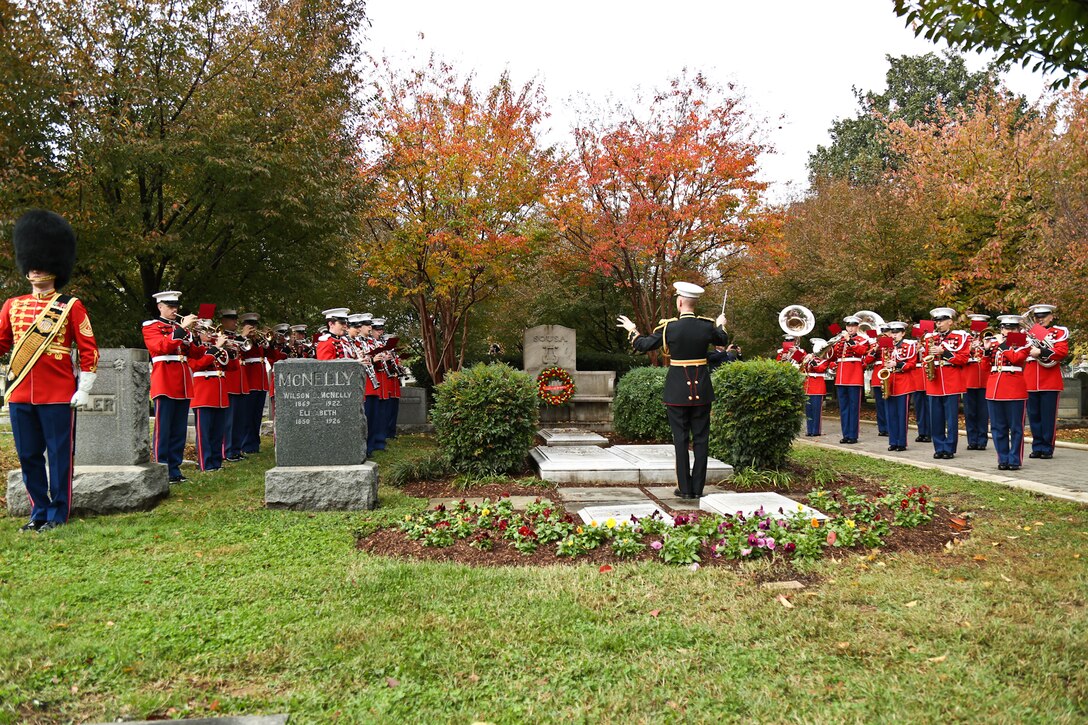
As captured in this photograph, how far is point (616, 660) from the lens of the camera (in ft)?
10.9

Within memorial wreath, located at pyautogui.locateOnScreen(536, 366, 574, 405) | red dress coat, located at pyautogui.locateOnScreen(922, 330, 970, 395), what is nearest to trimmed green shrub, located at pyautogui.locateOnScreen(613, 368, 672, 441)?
memorial wreath, located at pyautogui.locateOnScreen(536, 366, 574, 405)

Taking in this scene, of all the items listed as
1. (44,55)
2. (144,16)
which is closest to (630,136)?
(144,16)

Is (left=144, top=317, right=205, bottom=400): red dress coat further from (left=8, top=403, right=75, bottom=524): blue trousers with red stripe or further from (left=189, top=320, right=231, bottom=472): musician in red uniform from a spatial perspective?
(left=8, top=403, right=75, bottom=524): blue trousers with red stripe

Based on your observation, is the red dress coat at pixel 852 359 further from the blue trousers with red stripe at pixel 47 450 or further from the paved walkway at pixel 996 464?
the blue trousers with red stripe at pixel 47 450

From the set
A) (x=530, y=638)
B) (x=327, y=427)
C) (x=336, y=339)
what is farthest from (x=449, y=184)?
(x=530, y=638)

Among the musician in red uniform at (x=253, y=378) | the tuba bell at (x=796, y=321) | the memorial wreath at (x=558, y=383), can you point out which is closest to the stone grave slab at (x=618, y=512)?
the musician in red uniform at (x=253, y=378)

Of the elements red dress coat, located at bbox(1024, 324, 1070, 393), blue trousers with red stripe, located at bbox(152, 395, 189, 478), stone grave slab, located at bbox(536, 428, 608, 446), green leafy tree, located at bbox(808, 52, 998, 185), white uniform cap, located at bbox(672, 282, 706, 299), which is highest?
green leafy tree, located at bbox(808, 52, 998, 185)

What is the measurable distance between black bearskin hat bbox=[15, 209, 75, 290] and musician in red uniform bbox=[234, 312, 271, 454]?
4.29 meters

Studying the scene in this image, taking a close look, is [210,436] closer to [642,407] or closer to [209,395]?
[209,395]

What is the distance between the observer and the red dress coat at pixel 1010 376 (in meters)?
9.43

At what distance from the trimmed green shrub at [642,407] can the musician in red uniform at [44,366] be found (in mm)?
7917

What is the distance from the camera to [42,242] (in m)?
6.04

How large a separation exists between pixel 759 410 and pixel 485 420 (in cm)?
318

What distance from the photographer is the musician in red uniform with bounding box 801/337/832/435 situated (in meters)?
14.0
